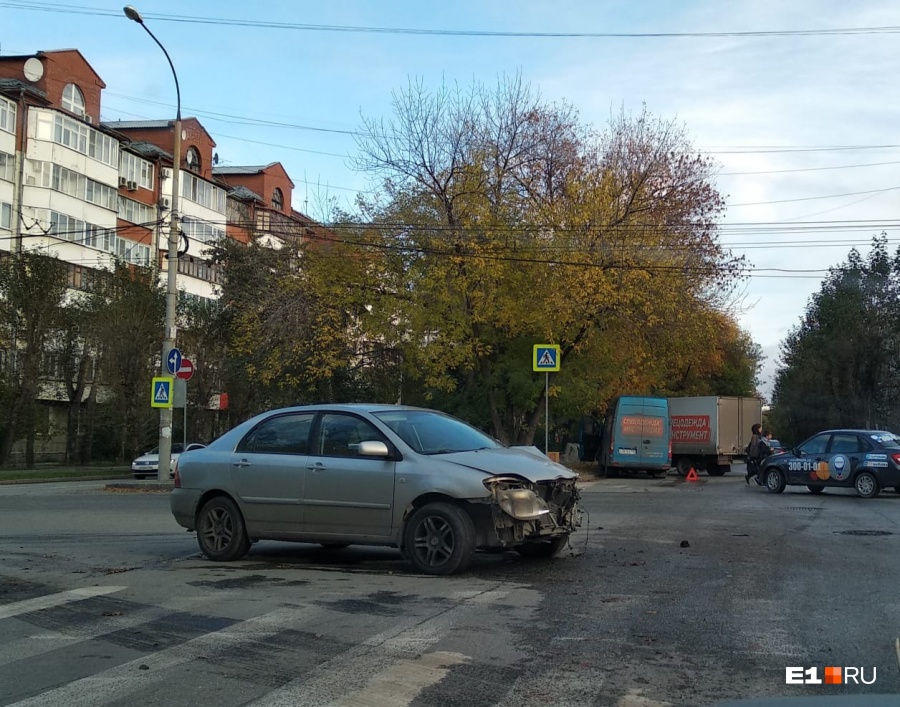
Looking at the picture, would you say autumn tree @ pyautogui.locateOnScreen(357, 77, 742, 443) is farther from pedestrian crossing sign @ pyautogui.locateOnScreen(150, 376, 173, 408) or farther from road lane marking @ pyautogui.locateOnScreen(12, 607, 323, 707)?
road lane marking @ pyautogui.locateOnScreen(12, 607, 323, 707)

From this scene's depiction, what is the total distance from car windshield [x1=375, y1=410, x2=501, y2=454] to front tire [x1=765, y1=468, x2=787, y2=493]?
13.6 metres

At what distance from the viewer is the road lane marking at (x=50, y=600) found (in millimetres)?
7488

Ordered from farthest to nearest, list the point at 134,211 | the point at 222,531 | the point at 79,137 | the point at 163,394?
the point at 134,211
the point at 79,137
the point at 163,394
the point at 222,531

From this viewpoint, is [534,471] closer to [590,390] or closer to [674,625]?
[674,625]

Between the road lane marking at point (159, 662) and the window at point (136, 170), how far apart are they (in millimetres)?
51143

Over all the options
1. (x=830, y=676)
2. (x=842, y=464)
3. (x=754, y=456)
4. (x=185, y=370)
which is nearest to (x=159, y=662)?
(x=830, y=676)

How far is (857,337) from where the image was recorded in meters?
60.2

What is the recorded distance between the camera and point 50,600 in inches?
312

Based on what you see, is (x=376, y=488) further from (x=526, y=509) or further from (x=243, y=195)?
(x=243, y=195)

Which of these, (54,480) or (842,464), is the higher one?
(842,464)

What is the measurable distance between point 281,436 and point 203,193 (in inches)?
2178

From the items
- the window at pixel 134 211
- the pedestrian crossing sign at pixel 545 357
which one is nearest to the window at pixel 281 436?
the pedestrian crossing sign at pixel 545 357

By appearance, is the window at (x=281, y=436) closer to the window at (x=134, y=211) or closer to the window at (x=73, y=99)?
the window at (x=73, y=99)

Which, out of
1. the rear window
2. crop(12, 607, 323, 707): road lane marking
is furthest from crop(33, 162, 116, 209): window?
crop(12, 607, 323, 707): road lane marking
